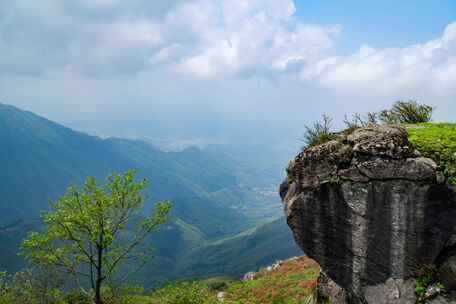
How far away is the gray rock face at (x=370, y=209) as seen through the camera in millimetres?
18844

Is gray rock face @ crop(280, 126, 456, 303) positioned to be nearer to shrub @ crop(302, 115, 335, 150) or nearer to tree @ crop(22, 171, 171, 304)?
shrub @ crop(302, 115, 335, 150)

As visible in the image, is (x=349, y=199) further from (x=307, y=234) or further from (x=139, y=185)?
(x=139, y=185)

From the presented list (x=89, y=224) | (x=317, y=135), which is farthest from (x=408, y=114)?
(x=89, y=224)

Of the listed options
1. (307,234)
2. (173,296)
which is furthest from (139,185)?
(307,234)

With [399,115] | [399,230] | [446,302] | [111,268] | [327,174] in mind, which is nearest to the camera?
[446,302]

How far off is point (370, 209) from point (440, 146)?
4.86 meters

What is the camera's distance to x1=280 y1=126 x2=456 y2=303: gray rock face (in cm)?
1884

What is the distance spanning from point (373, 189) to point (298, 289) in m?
26.0

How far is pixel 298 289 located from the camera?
1666 inches

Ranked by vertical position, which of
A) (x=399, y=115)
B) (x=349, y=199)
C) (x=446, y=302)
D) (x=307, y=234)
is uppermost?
(x=399, y=115)

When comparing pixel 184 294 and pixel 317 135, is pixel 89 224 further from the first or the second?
pixel 317 135

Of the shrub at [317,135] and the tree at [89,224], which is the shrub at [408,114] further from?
the tree at [89,224]

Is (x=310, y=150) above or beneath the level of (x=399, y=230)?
above

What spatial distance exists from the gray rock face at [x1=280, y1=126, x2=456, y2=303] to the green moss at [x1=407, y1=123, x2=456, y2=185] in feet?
1.82
